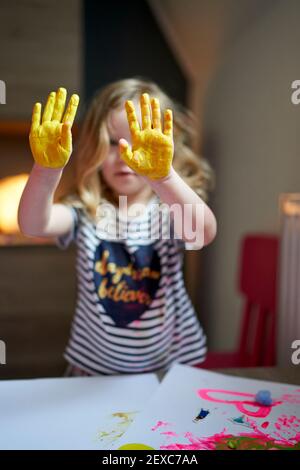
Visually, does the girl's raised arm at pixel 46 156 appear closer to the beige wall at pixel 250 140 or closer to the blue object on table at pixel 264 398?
the blue object on table at pixel 264 398

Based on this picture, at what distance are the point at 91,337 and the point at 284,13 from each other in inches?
34.1

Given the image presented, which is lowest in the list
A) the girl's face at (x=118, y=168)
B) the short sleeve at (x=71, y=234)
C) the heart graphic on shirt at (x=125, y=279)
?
the heart graphic on shirt at (x=125, y=279)

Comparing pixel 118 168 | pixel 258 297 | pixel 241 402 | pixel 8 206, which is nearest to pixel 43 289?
pixel 8 206

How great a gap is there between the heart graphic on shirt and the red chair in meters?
0.44

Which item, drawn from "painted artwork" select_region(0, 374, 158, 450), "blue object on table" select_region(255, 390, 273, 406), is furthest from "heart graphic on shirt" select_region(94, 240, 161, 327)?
"blue object on table" select_region(255, 390, 273, 406)

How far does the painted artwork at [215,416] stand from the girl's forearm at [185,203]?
17 cm

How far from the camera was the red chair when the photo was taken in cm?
112

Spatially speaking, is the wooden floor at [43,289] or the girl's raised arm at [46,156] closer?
the girl's raised arm at [46,156]

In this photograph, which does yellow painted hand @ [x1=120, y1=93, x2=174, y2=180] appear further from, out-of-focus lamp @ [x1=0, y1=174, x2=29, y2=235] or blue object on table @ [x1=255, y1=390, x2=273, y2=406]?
out-of-focus lamp @ [x1=0, y1=174, x2=29, y2=235]

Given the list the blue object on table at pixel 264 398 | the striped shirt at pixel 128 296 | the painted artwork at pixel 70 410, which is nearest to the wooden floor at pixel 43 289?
the striped shirt at pixel 128 296

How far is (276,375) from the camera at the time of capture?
610 millimetres

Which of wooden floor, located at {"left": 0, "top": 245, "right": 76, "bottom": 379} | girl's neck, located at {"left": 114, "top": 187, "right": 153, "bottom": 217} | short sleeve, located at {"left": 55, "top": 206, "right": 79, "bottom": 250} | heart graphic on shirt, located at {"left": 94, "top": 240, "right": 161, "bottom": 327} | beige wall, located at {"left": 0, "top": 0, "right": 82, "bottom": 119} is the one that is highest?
beige wall, located at {"left": 0, "top": 0, "right": 82, "bottom": 119}

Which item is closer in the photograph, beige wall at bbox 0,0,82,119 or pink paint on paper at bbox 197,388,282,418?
pink paint on paper at bbox 197,388,282,418

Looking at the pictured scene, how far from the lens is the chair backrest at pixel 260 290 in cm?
113
